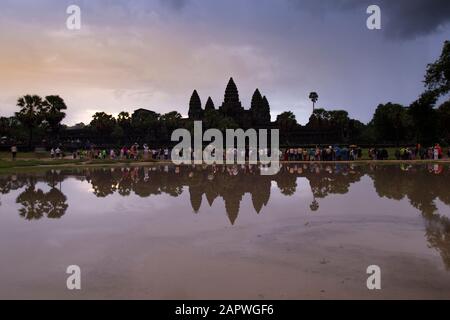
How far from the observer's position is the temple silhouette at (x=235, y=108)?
98.2 metres

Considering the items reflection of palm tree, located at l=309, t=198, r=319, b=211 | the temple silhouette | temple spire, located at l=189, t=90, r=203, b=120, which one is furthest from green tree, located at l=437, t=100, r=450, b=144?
temple spire, located at l=189, t=90, r=203, b=120

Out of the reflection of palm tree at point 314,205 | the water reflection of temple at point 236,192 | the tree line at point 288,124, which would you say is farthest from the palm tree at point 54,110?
the reflection of palm tree at point 314,205

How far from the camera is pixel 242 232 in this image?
9594mm

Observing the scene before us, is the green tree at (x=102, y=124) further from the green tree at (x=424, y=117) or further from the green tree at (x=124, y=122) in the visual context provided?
the green tree at (x=424, y=117)

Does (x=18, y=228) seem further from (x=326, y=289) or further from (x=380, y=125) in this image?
(x=380, y=125)

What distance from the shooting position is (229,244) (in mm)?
8547

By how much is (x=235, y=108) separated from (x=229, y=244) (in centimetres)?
9121

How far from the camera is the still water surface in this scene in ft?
20.3

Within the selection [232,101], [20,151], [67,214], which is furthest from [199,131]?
[67,214]

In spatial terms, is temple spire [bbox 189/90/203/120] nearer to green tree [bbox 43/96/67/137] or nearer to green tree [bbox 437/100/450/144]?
green tree [bbox 43/96/67/137]

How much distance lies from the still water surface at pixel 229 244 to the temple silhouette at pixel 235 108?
3251 inches

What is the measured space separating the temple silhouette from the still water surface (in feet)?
271

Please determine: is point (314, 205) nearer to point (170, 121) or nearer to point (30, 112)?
point (30, 112)

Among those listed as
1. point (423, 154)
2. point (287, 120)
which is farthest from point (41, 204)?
point (287, 120)
